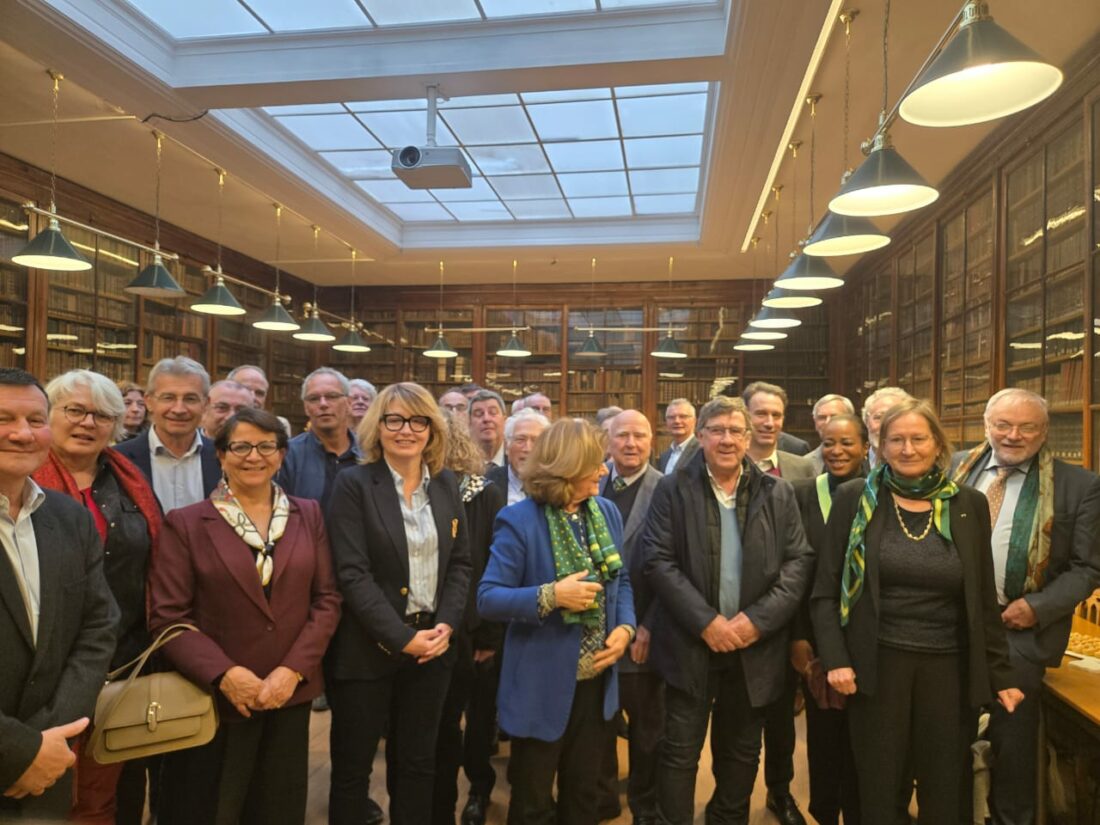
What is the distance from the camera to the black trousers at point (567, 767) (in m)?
2.00

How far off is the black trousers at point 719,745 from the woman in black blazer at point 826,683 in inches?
9.7

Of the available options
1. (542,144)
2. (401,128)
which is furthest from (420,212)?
(542,144)

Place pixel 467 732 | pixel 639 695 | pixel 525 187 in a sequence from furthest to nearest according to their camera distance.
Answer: pixel 525 187 < pixel 467 732 < pixel 639 695

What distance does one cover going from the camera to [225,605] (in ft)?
6.36

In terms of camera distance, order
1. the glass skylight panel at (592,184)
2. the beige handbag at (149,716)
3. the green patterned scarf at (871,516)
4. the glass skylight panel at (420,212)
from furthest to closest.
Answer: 1. the glass skylight panel at (420,212)
2. the glass skylight panel at (592,184)
3. the green patterned scarf at (871,516)
4. the beige handbag at (149,716)

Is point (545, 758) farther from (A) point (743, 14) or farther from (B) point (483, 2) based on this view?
(B) point (483, 2)

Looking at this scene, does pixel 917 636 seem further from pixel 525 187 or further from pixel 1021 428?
pixel 525 187


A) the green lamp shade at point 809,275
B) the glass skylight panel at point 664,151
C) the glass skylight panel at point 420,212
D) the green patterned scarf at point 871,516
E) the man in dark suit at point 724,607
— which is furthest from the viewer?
the glass skylight panel at point 420,212

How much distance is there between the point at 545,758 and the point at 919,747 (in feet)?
3.78

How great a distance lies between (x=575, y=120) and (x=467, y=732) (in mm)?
4246

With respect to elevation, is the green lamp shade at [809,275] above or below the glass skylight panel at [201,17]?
below

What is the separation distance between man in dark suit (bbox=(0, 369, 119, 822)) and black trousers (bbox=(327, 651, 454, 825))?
68 cm

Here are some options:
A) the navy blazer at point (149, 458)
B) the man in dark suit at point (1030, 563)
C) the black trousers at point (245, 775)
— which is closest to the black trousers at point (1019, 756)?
the man in dark suit at point (1030, 563)

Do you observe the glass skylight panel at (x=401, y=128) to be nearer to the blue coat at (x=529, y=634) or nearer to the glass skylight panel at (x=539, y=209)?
the glass skylight panel at (x=539, y=209)
